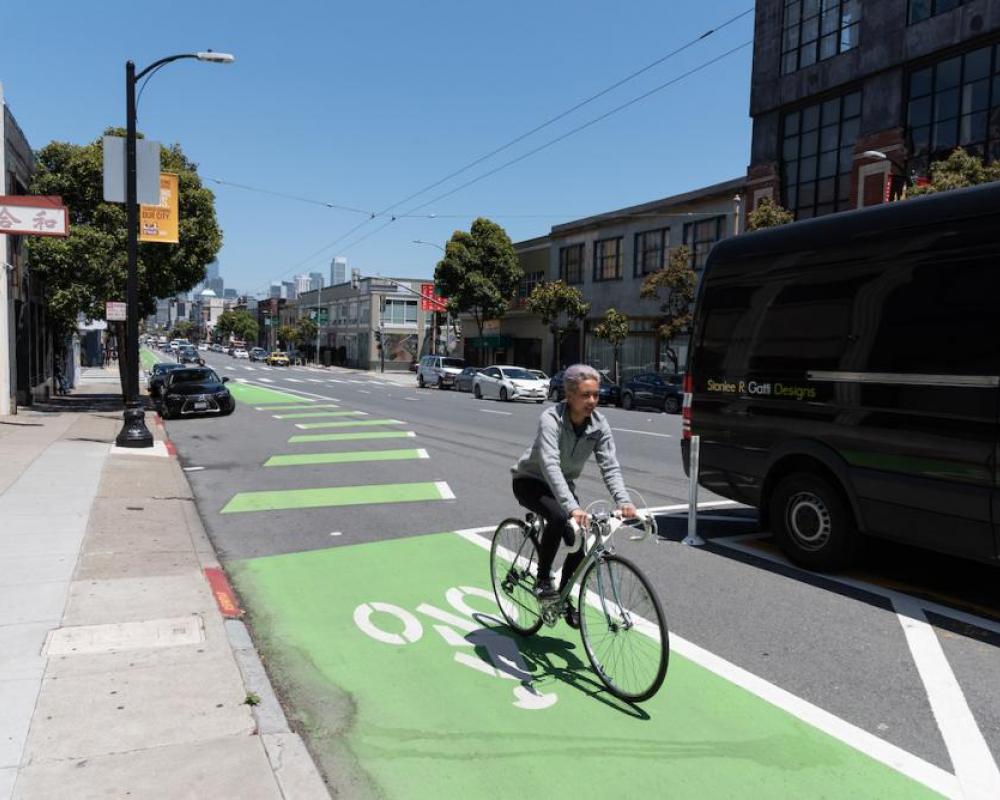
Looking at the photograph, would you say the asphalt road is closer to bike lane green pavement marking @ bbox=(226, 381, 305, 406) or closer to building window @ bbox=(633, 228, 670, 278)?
bike lane green pavement marking @ bbox=(226, 381, 305, 406)

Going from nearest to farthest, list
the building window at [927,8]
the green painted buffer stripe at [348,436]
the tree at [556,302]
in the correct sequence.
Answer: the green painted buffer stripe at [348,436], the building window at [927,8], the tree at [556,302]

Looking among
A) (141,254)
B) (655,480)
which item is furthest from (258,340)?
(655,480)

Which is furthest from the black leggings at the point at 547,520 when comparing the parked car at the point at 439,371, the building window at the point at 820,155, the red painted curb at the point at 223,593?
the parked car at the point at 439,371

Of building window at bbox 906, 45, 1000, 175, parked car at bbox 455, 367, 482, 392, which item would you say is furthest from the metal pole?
parked car at bbox 455, 367, 482, 392

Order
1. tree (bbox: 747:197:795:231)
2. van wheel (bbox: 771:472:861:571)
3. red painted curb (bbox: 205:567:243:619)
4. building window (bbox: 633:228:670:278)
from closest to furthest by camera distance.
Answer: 1. red painted curb (bbox: 205:567:243:619)
2. van wheel (bbox: 771:472:861:571)
3. tree (bbox: 747:197:795:231)
4. building window (bbox: 633:228:670:278)

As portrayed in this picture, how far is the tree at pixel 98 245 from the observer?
20.9 metres

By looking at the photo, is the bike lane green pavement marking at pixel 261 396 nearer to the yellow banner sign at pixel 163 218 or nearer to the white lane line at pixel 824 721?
the yellow banner sign at pixel 163 218

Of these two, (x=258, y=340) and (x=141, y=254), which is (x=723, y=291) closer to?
(x=141, y=254)

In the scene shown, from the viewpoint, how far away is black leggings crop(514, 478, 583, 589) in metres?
4.58

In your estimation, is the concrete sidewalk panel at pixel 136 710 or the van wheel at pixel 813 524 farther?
the van wheel at pixel 813 524

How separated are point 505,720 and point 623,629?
2.51 ft

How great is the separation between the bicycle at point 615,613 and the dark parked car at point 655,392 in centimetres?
2272

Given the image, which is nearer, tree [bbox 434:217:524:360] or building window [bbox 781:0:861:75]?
building window [bbox 781:0:861:75]

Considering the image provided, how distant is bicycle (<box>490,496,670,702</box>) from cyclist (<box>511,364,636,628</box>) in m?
0.09
